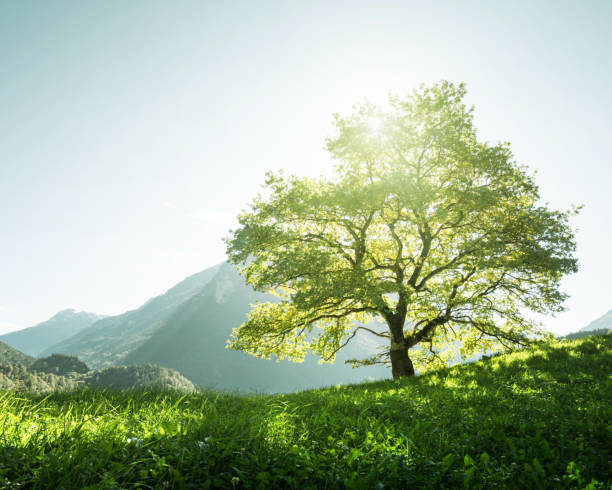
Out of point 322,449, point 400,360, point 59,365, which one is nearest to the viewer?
point 322,449

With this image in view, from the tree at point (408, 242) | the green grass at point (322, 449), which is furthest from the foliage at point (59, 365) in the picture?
the green grass at point (322, 449)

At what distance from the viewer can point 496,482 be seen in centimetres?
381

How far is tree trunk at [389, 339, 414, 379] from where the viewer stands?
61.1 ft

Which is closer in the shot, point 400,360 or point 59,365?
point 400,360

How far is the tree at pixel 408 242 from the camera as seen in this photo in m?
15.4

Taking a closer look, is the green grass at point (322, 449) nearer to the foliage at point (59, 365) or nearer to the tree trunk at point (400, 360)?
the tree trunk at point (400, 360)

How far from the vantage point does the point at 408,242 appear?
2070 cm

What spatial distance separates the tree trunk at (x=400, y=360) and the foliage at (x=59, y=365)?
19233cm

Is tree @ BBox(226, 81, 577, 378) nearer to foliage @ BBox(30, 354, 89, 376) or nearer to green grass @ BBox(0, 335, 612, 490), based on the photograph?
green grass @ BBox(0, 335, 612, 490)

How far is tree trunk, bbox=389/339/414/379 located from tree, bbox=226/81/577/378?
59mm

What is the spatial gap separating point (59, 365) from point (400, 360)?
20456 centimetres

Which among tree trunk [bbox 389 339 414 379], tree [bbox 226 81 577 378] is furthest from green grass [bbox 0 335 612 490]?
tree trunk [bbox 389 339 414 379]

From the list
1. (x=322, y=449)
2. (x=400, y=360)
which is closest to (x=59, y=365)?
(x=400, y=360)

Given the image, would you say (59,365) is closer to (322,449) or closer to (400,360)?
(400,360)
